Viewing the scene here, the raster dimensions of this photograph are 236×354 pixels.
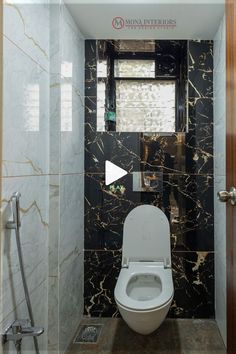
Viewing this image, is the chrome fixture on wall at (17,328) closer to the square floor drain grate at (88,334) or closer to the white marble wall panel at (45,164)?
the white marble wall panel at (45,164)

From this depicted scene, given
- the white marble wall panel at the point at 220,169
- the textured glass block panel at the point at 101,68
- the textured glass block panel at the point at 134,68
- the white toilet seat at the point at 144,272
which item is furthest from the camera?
the textured glass block panel at the point at 134,68

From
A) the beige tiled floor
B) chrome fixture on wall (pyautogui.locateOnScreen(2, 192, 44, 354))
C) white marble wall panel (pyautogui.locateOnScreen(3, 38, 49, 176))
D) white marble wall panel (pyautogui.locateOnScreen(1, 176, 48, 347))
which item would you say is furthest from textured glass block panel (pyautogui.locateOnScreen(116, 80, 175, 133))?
the beige tiled floor

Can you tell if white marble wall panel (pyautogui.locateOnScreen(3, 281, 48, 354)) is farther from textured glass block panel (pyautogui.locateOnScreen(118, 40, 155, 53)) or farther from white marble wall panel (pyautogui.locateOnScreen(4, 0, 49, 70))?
textured glass block panel (pyautogui.locateOnScreen(118, 40, 155, 53))

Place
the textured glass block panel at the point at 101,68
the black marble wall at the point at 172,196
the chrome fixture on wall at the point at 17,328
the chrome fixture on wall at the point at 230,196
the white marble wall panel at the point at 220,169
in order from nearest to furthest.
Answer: the chrome fixture on wall at the point at 230,196
the chrome fixture on wall at the point at 17,328
the white marble wall panel at the point at 220,169
the black marble wall at the point at 172,196
the textured glass block panel at the point at 101,68

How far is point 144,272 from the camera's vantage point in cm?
205

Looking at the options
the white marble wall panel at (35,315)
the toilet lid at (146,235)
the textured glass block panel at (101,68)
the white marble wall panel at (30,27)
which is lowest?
the white marble wall panel at (35,315)

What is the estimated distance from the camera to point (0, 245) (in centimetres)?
118

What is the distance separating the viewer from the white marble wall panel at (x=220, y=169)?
1998 millimetres

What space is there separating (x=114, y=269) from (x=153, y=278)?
16.1 inches
